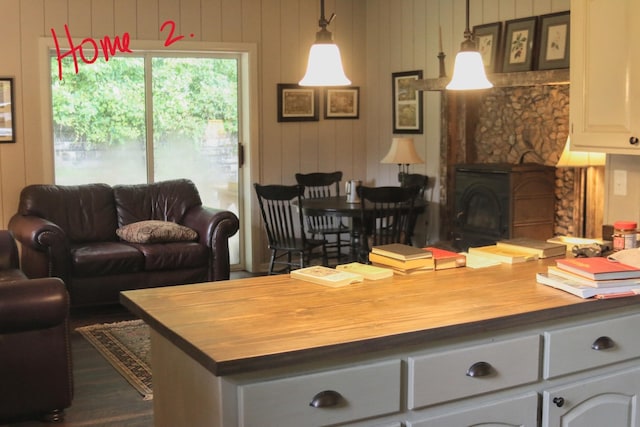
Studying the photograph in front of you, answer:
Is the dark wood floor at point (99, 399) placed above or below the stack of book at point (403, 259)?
below

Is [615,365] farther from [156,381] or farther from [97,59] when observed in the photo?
[97,59]

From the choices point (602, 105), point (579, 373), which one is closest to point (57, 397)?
point (579, 373)

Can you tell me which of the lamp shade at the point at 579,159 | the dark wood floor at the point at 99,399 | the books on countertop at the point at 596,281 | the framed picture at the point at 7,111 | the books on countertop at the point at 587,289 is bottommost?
the dark wood floor at the point at 99,399

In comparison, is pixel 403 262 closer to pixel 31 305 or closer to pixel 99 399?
pixel 31 305

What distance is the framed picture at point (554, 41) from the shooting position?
5422mm

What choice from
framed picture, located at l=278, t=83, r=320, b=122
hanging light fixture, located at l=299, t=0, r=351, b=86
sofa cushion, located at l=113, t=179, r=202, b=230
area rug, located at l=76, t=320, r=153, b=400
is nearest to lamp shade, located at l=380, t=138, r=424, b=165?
framed picture, located at l=278, t=83, r=320, b=122

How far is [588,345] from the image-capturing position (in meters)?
2.56

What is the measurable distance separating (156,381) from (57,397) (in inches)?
59.2

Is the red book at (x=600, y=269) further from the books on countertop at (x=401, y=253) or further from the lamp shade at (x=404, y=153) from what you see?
the lamp shade at (x=404, y=153)

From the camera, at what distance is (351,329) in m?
2.19

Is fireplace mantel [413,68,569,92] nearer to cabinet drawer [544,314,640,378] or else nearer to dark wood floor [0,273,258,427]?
cabinet drawer [544,314,640,378]

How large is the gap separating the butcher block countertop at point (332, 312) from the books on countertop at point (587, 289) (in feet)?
0.08

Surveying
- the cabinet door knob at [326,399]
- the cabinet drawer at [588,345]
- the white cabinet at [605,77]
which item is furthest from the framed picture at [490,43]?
the cabinet door knob at [326,399]

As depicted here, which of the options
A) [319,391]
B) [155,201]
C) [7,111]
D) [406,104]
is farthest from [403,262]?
[7,111]
